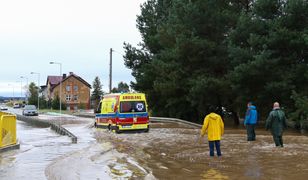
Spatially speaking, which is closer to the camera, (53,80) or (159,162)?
(159,162)

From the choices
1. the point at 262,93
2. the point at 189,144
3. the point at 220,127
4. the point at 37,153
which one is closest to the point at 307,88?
the point at 262,93

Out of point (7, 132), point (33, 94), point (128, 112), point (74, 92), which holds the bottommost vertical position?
point (7, 132)

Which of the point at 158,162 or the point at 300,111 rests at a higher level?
the point at 300,111

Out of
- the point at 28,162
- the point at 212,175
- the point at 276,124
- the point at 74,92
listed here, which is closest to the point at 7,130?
the point at 28,162

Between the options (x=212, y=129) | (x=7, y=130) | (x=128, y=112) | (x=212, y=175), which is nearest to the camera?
(x=212, y=175)

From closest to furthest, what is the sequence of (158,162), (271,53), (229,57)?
(158,162) → (271,53) → (229,57)

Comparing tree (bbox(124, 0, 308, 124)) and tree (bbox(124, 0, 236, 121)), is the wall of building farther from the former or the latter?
tree (bbox(124, 0, 236, 121))

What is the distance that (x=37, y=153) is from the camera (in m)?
16.1

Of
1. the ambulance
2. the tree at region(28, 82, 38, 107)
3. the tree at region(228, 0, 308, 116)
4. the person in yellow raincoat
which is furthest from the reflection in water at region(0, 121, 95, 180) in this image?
the tree at region(28, 82, 38, 107)

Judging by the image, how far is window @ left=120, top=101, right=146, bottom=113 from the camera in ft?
87.6

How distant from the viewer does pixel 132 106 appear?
26.9 metres

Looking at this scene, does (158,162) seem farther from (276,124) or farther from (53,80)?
(53,80)

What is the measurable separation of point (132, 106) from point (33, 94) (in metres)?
121

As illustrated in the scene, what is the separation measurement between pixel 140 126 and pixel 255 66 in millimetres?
8024
